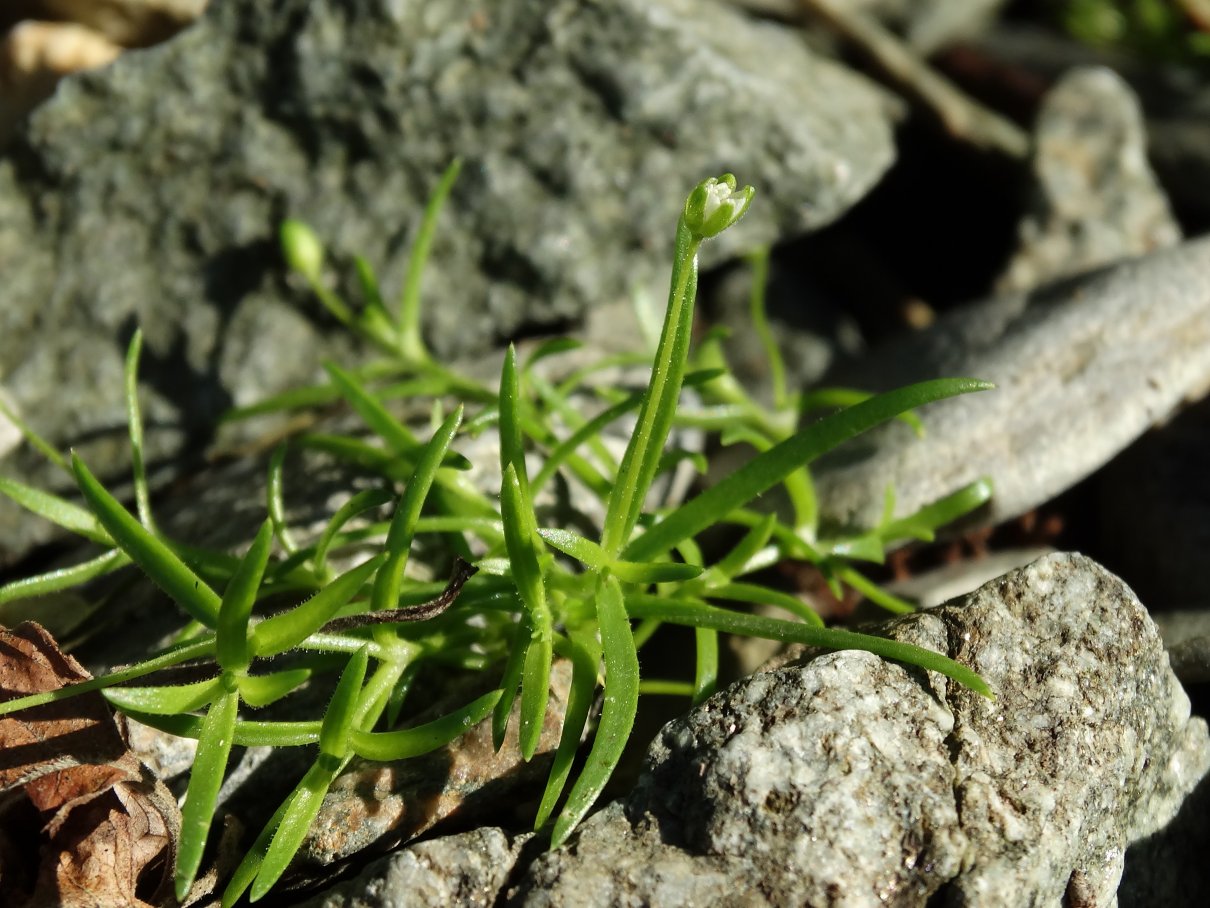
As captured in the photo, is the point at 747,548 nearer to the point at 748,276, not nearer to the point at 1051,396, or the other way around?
the point at 1051,396

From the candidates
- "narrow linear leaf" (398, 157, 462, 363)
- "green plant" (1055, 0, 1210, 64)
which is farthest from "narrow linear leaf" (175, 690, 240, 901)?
"green plant" (1055, 0, 1210, 64)

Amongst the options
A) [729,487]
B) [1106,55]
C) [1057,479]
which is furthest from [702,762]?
[1106,55]

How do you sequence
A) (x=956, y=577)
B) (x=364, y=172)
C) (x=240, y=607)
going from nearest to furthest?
1. (x=240, y=607)
2. (x=956, y=577)
3. (x=364, y=172)

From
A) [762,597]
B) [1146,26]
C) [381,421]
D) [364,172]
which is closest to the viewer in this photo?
[762,597]

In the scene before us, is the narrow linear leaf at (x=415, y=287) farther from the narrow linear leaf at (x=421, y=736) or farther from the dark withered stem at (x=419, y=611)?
the narrow linear leaf at (x=421, y=736)

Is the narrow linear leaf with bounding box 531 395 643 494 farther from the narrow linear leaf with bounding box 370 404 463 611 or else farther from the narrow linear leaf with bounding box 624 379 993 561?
the narrow linear leaf with bounding box 370 404 463 611

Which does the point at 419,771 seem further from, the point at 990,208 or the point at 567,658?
the point at 990,208

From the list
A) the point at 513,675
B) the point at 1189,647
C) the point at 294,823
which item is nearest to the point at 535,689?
the point at 513,675
